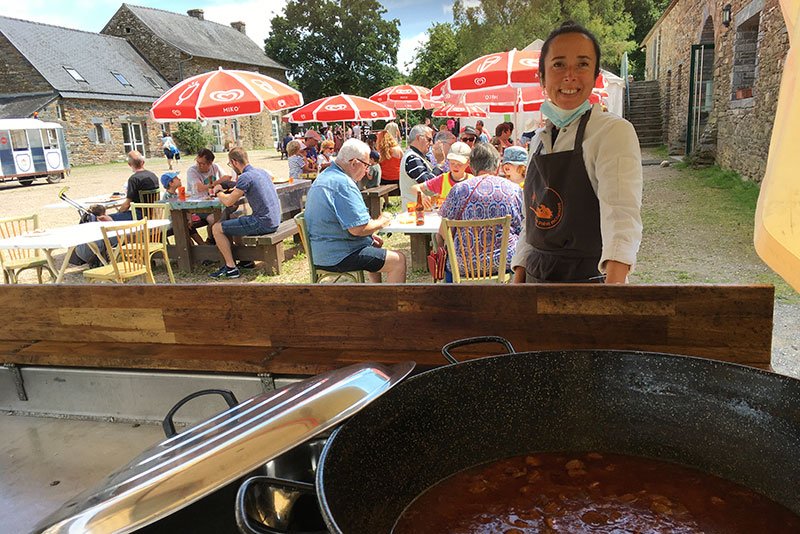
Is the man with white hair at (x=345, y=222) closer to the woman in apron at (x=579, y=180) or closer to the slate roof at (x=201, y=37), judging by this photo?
the woman in apron at (x=579, y=180)

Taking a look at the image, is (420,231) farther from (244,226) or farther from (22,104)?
(22,104)

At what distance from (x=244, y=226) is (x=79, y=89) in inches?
971

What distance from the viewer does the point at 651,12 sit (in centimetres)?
4331

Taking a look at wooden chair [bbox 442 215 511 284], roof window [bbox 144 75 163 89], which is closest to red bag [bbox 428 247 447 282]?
wooden chair [bbox 442 215 511 284]

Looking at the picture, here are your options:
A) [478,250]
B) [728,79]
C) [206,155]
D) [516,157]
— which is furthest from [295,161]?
[728,79]

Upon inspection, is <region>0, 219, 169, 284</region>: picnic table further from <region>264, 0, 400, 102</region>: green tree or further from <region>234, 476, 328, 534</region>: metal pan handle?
<region>264, 0, 400, 102</region>: green tree

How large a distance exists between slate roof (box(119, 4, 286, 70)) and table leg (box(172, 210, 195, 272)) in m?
30.0

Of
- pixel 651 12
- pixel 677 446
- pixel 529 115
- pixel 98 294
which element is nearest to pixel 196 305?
pixel 98 294

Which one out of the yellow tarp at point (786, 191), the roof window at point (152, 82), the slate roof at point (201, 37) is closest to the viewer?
the yellow tarp at point (786, 191)

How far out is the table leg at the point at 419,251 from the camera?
6.61 meters

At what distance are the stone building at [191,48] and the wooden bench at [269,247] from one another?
25.5 meters

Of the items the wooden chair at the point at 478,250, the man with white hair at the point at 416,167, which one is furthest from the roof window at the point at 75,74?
the wooden chair at the point at 478,250

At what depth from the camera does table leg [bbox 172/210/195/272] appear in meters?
7.07

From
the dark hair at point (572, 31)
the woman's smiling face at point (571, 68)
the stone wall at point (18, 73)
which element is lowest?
the woman's smiling face at point (571, 68)
